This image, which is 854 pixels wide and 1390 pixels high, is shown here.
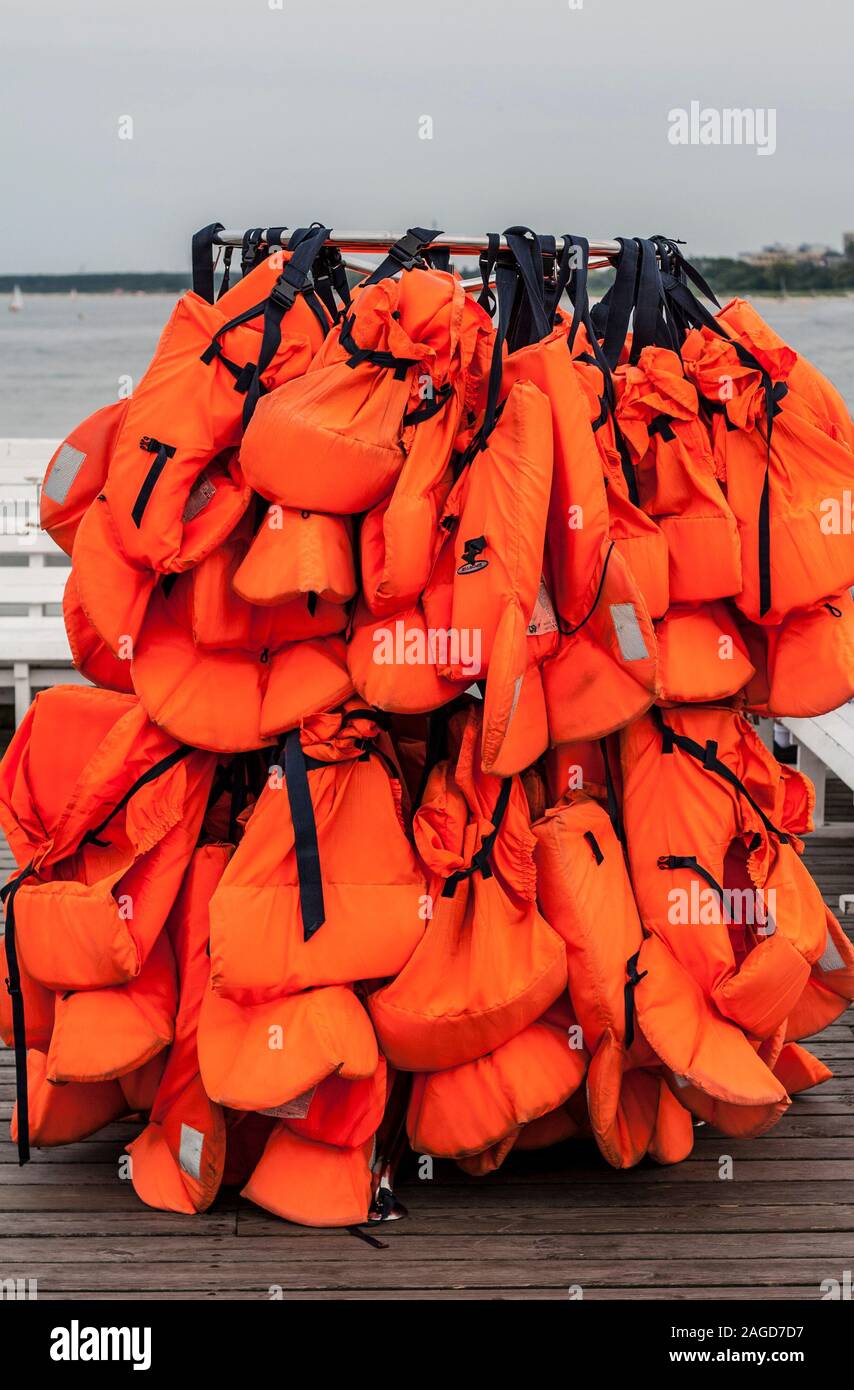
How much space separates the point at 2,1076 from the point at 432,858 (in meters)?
1.23

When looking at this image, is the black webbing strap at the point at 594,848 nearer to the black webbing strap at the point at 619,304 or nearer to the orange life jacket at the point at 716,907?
the orange life jacket at the point at 716,907

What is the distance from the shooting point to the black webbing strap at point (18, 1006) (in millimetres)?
2869

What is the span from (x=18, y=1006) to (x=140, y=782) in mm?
480

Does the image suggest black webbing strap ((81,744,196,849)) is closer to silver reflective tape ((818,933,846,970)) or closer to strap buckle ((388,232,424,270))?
strap buckle ((388,232,424,270))

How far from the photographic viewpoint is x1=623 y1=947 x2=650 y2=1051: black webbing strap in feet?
8.94

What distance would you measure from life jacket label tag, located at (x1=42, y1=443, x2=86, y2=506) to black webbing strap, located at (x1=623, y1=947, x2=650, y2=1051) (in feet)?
4.38

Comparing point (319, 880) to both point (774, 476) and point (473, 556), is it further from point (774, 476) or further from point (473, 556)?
point (774, 476)

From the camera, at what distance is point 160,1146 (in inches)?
111

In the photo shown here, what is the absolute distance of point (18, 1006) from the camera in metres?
2.90

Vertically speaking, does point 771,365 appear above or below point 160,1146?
above

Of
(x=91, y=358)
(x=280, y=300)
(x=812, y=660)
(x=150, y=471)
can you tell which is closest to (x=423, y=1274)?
(x=812, y=660)

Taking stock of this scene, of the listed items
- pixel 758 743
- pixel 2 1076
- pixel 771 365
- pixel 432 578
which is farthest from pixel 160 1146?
pixel 771 365
